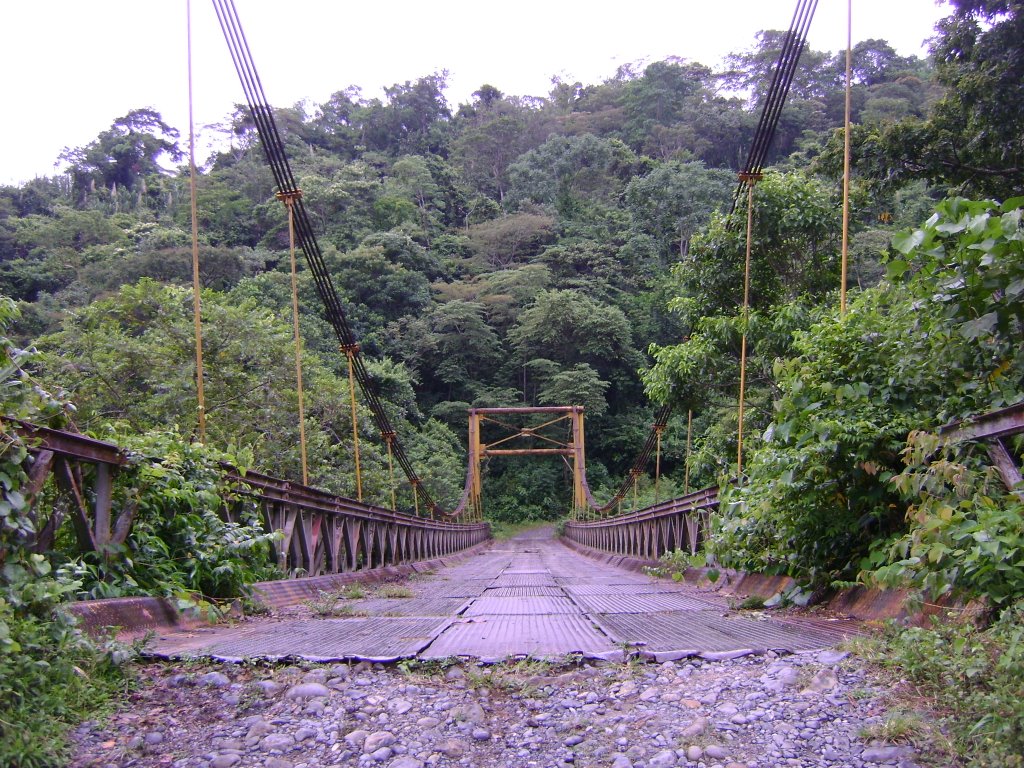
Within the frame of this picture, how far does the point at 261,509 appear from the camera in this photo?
18.4 feet

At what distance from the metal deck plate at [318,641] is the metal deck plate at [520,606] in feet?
1.95

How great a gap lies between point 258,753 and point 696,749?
1.05 m

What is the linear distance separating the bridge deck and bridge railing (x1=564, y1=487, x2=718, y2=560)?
1542 mm

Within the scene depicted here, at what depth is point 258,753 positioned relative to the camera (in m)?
1.99

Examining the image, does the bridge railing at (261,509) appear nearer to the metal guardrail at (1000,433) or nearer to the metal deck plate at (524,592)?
the metal deck plate at (524,592)

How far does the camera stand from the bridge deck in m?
2.83

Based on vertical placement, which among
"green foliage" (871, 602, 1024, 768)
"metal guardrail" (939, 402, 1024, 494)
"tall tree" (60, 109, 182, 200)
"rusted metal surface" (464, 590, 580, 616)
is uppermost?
"tall tree" (60, 109, 182, 200)

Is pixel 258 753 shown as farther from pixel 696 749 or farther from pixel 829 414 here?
pixel 829 414

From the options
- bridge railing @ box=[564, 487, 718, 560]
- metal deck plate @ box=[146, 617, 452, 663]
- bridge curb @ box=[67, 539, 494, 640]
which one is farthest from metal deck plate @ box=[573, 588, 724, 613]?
bridge curb @ box=[67, 539, 494, 640]

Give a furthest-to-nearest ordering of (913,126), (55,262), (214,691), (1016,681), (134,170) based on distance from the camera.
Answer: (134,170) → (55,262) → (913,126) → (214,691) → (1016,681)

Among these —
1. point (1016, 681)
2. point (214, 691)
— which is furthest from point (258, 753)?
point (1016, 681)

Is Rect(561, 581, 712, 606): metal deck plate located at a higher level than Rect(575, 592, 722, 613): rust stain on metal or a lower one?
lower

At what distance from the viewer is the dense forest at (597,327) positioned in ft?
9.61

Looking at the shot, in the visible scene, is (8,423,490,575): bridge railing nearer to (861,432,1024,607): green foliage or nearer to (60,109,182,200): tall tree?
(861,432,1024,607): green foliage
